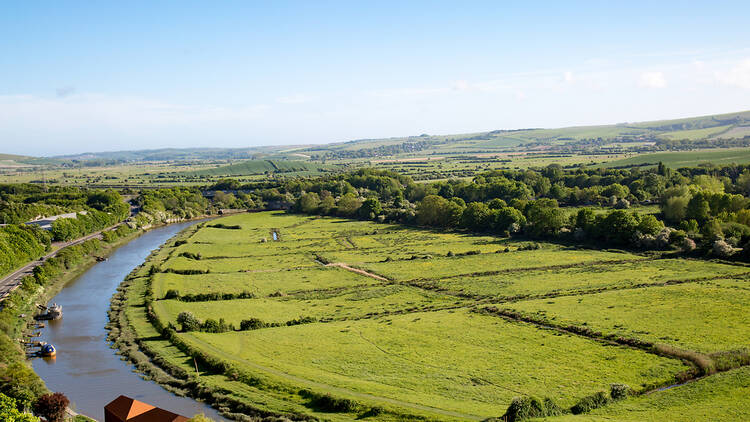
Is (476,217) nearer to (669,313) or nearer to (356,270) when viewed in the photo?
(356,270)

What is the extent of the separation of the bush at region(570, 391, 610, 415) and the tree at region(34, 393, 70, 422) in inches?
1237

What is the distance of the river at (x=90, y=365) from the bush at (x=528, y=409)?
734 inches

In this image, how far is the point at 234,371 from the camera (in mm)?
41156

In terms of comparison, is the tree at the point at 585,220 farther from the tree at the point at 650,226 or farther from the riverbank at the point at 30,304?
the riverbank at the point at 30,304

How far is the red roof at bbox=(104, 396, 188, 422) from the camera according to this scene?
1223 inches

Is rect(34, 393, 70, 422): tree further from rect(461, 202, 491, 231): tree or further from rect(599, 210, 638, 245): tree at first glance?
rect(461, 202, 491, 231): tree

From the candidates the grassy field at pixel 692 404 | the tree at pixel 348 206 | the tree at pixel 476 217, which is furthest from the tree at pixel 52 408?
the tree at pixel 348 206

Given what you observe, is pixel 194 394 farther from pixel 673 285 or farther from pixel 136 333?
pixel 673 285

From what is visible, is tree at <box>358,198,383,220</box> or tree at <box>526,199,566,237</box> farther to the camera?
tree at <box>358,198,383,220</box>

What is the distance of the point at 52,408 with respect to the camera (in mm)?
33562

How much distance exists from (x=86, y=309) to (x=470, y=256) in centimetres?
5214

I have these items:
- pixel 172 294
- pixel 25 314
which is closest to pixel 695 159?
pixel 172 294

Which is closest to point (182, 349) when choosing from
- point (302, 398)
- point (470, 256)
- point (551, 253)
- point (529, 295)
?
point (302, 398)

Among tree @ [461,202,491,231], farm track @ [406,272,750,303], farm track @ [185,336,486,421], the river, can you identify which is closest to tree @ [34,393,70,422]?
the river
